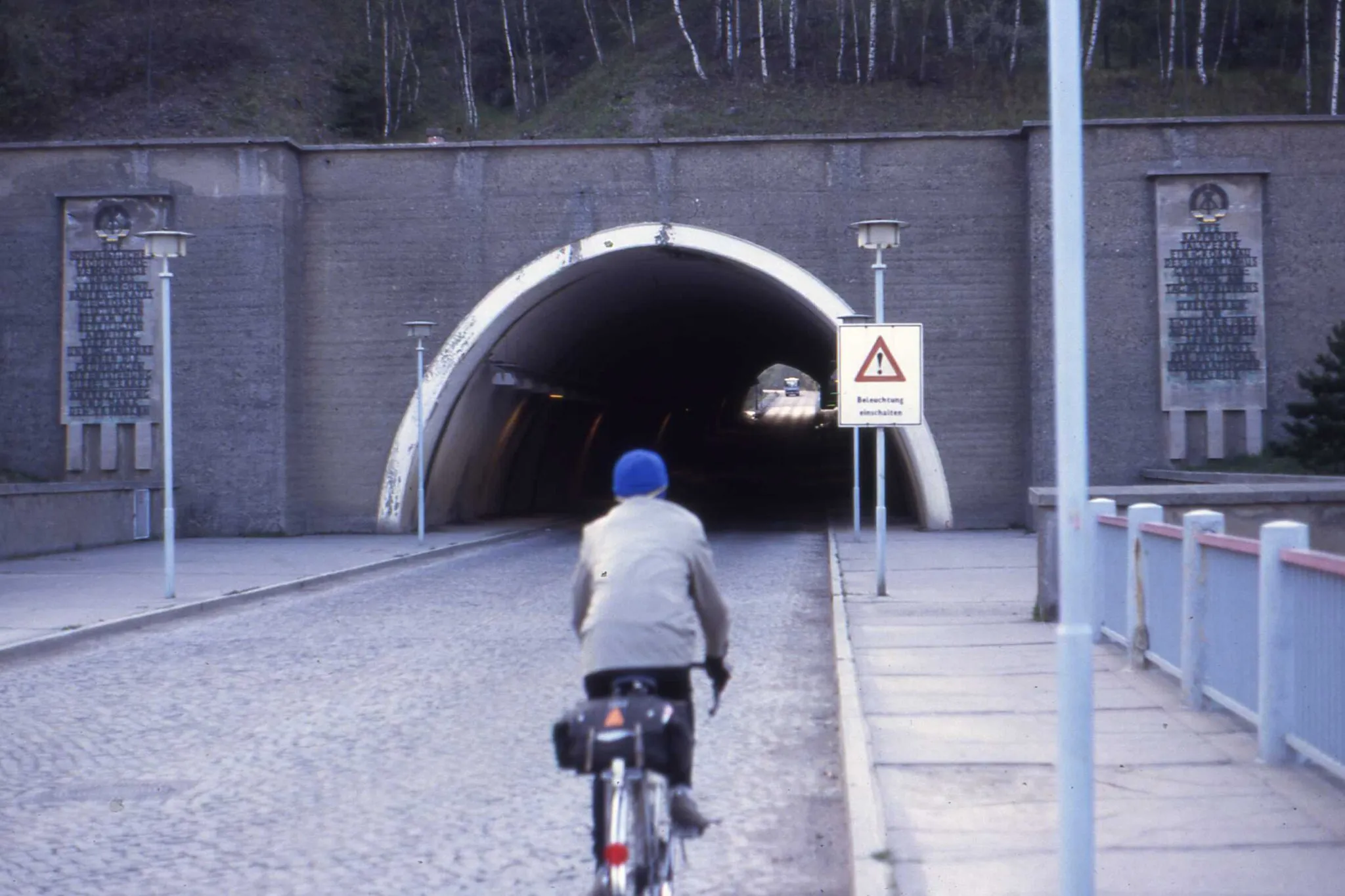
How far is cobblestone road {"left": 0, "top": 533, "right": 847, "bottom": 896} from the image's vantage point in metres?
6.37

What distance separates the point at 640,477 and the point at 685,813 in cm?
117

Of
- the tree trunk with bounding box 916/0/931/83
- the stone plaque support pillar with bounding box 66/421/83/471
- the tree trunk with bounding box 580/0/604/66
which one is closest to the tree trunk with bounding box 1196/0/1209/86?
the tree trunk with bounding box 916/0/931/83

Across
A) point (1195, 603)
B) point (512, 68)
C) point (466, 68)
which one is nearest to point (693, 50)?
point (512, 68)

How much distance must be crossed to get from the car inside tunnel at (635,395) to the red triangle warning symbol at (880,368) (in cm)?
1196

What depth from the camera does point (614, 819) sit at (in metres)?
4.68

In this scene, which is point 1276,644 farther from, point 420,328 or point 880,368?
point 420,328

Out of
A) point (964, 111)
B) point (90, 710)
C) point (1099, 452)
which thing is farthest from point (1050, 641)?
point (964, 111)

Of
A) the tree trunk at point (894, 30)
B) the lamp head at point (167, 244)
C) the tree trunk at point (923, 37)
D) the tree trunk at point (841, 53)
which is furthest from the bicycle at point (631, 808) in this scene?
the tree trunk at point (841, 53)

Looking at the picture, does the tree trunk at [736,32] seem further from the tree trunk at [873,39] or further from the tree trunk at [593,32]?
the tree trunk at [593,32]

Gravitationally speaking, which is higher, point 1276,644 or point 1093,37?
point 1093,37

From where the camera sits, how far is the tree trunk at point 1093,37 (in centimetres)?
4447

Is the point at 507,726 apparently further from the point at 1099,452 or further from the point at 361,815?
the point at 1099,452

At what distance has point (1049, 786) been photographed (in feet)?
23.6

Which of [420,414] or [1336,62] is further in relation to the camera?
[1336,62]
